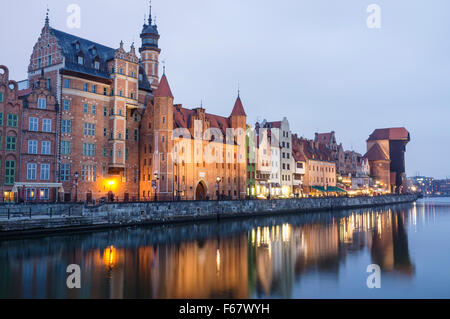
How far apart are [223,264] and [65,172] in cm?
3440

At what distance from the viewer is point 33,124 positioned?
5234 centimetres

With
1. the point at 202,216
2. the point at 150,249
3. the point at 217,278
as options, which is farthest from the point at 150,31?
the point at 217,278

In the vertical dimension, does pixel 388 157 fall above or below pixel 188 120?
below

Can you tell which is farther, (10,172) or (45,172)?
(45,172)

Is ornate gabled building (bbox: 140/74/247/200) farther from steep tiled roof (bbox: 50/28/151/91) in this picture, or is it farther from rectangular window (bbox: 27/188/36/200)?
rectangular window (bbox: 27/188/36/200)

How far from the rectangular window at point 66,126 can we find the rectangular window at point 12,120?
20.5 ft

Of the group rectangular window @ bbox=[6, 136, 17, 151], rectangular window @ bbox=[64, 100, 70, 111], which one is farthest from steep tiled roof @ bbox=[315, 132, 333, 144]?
rectangular window @ bbox=[6, 136, 17, 151]

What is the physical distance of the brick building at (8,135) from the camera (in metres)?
49.3

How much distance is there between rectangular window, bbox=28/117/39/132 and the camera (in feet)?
171

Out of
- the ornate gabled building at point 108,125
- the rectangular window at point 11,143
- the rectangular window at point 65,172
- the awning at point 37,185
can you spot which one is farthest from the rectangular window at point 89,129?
the rectangular window at point 11,143

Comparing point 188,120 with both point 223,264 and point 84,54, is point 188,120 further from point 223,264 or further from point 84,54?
point 223,264

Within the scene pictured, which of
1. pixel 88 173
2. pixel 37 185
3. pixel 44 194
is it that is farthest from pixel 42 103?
pixel 44 194

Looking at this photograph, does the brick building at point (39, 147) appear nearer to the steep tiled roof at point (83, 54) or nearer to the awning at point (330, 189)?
the steep tiled roof at point (83, 54)
